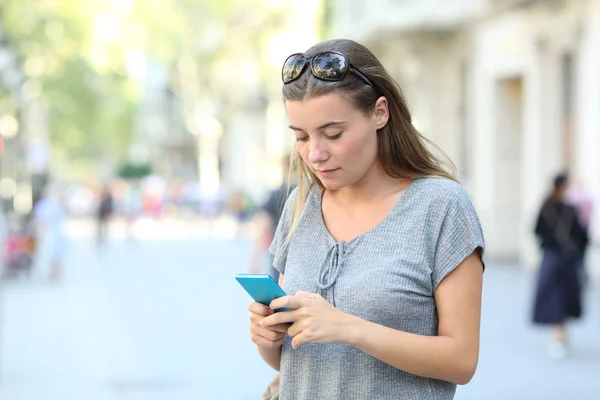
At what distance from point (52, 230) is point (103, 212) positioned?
9753 millimetres

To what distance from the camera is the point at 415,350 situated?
2.49 m

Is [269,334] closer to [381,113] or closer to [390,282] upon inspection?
[390,282]

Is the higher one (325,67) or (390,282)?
(325,67)

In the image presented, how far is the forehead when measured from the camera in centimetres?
256

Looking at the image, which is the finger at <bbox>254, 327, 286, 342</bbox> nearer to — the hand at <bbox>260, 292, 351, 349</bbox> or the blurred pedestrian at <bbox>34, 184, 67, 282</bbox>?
the hand at <bbox>260, 292, 351, 349</bbox>

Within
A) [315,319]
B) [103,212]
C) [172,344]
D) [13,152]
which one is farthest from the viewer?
[103,212]

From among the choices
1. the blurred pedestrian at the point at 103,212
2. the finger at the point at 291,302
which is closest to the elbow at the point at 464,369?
the finger at the point at 291,302

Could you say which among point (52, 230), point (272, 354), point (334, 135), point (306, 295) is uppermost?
point (334, 135)

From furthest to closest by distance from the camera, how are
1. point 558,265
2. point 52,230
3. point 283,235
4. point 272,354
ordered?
point 52,230
point 558,265
point 283,235
point 272,354

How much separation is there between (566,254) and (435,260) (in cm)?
891

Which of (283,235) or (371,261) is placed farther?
(283,235)

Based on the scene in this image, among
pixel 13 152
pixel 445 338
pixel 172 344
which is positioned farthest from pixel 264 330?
pixel 13 152

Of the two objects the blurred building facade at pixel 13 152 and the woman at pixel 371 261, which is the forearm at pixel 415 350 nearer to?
the woman at pixel 371 261

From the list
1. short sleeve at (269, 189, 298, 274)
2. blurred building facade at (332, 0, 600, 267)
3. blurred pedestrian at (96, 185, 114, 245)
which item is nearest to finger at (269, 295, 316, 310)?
short sleeve at (269, 189, 298, 274)
